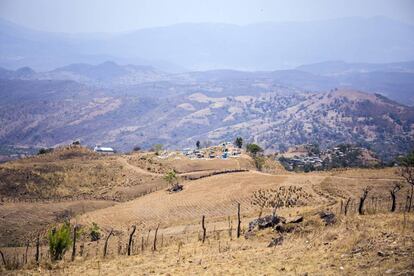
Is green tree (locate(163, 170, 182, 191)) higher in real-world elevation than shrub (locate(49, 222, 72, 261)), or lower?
lower

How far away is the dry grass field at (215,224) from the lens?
1977 centimetres

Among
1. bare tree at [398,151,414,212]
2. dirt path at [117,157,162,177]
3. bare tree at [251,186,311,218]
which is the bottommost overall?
dirt path at [117,157,162,177]

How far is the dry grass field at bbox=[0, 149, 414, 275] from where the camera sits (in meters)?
19.8

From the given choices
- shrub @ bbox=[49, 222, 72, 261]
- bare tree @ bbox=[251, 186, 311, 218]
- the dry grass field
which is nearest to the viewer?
the dry grass field

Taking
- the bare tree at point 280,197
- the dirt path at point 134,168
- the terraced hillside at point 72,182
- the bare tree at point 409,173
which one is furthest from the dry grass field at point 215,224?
the bare tree at point 409,173

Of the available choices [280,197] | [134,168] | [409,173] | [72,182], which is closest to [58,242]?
[280,197]

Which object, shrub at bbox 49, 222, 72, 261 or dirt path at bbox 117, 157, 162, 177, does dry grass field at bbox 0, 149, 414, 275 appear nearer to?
dirt path at bbox 117, 157, 162, 177

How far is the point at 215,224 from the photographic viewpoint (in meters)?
39.2

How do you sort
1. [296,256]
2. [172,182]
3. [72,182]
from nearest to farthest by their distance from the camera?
1. [296,256]
2. [172,182]
3. [72,182]

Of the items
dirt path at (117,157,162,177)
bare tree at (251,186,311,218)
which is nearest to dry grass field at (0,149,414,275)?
dirt path at (117,157,162,177)

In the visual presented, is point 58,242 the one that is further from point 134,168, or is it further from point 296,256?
point 134,168

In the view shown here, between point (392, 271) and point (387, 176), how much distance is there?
145 feet

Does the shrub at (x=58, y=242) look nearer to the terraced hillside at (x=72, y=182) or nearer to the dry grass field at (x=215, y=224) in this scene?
the dry grass field at (x=215, y=224)

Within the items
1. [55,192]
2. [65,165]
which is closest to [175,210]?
[55,192]
